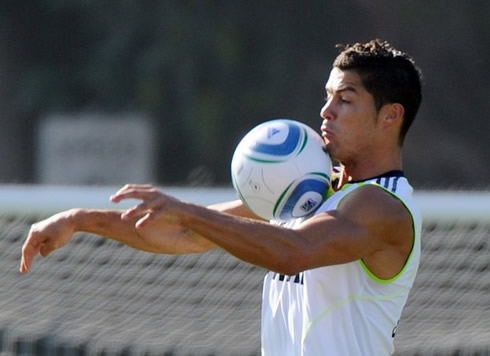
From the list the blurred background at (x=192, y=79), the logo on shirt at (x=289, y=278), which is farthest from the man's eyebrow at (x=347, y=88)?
the blurred background at (x=192, y=79)

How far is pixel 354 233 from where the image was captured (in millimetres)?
3324

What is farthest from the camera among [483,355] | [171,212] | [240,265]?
[240,265]

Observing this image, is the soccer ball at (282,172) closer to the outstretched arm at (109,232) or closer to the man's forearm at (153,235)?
the outstretched arm at (109,232)

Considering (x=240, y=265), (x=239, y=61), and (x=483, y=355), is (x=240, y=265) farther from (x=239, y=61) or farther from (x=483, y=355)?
(x=239, y=61)

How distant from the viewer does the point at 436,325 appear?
534 cm

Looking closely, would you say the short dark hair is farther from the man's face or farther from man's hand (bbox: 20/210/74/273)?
man's hand (bbox: 20/210/74/273)

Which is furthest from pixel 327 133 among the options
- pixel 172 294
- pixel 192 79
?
pixel 192 79

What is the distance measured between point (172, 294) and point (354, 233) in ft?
8.04

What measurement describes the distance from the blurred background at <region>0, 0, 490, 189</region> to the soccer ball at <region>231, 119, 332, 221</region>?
11421 millimetres

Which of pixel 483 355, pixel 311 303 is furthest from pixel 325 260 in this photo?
pixel 483 355

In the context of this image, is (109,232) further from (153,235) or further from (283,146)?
(283,146)

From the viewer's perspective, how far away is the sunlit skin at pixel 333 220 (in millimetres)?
3178

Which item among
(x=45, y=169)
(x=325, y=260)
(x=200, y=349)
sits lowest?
(x=45, y=169)

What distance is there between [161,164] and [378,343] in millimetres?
12545
